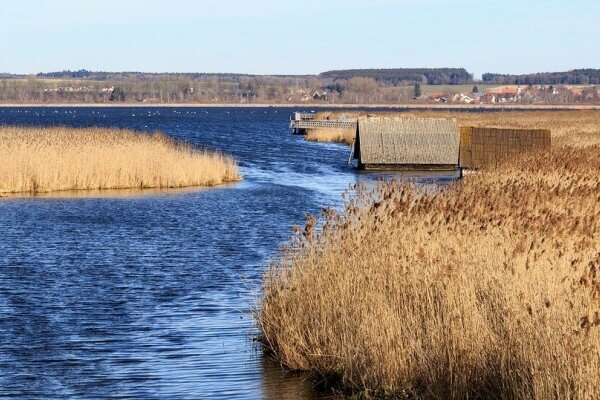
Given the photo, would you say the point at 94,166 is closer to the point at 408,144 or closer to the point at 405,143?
the point at 405,143

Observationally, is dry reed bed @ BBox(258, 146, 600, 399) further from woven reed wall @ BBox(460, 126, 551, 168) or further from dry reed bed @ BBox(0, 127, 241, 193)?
woven reed wall @ BBox(460, 126, 551, 168)

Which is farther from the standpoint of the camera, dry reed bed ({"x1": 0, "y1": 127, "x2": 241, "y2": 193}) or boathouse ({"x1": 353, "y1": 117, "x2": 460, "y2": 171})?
boathouse ({"x1": 353, "y1": 117, "x2": 460, "y2": 171})

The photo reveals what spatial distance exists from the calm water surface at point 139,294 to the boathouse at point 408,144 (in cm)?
1257

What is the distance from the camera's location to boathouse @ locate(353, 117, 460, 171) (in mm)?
47219

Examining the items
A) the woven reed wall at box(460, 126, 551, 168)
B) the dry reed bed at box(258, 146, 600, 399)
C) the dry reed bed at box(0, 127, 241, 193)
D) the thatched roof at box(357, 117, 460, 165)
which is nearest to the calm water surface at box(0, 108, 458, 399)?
the dry reed bed at box(258, 146, 600, 399)

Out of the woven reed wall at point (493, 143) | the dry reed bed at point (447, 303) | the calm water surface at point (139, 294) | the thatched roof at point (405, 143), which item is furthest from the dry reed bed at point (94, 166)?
the dry reed bed at point (447, 303)

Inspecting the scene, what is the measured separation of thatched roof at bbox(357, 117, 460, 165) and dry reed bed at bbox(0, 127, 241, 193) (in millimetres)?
8593

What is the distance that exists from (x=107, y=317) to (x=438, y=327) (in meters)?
6.62

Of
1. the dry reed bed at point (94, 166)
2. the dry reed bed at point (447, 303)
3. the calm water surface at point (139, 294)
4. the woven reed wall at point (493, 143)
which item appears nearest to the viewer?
the dry reed bed at point (447, 303)

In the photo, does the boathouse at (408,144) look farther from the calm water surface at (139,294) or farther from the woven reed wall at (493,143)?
the calm water surface at (139,294)

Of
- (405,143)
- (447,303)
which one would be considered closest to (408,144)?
(405,143)

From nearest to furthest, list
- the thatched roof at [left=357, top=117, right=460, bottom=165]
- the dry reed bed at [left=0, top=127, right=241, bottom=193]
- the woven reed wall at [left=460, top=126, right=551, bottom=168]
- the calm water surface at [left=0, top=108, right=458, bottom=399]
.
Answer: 1. the calm water surface at [left=0, top=108, right=458, bottom=399]
2. the dry reed bed at [left=0, top=127, right=241, bottom=193]
3. the woven reed wall at [left=460, top=126, right=551, bottom=168]
4. the thatched roof at [left=357, top=117, right=460, bottom=165]

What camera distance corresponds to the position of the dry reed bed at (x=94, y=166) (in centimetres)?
3462

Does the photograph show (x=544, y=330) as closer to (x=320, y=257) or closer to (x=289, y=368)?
(x=289, y=368)
